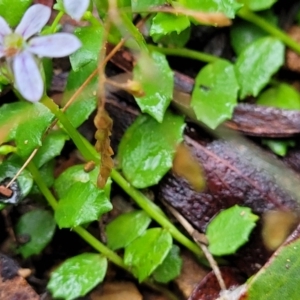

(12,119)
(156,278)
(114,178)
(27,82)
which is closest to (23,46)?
(27,82)

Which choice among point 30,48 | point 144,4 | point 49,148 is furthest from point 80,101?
point 30,48

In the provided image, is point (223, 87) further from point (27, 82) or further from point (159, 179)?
point (27, 82)

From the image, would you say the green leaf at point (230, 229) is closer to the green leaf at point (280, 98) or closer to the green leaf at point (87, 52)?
the green leaf at point (280, 98)

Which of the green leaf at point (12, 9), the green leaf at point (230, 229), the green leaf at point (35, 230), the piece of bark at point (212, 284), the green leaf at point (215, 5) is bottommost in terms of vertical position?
the piece of bark at point (212, 284)

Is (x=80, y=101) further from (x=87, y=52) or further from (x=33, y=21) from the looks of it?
(x=33, y=21)

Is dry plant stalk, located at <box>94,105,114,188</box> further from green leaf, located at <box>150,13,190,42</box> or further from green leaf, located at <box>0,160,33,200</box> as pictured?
green leaf, located at <box>150,13,190,42</box>

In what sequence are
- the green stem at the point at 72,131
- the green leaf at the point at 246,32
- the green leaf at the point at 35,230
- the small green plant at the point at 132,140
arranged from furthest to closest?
the green leaf at the point at 246,32 < the green leaf at the point at 35,230 < the small green plant at the point at 132,140 < the green stem at the point at 72,131

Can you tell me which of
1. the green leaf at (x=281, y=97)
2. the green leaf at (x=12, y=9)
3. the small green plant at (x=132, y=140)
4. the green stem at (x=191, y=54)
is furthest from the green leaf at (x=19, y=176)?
the green leaf at (x=281, y=97)
